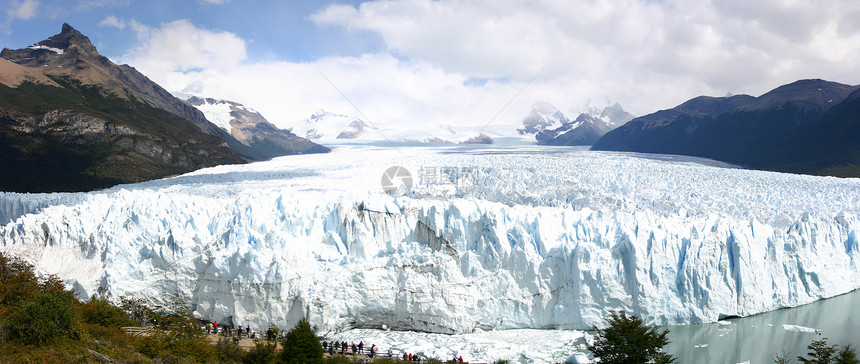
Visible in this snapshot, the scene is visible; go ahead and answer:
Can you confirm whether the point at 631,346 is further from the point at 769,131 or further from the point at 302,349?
the point at 769,131

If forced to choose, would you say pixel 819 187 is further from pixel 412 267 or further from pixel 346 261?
pixel 346 261

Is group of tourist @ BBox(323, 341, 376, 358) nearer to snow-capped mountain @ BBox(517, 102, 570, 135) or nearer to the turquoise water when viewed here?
the turquoise water

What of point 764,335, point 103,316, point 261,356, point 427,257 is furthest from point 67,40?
point 764,335

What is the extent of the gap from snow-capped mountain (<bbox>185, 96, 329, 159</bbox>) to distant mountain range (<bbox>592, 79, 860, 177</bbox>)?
71.5m

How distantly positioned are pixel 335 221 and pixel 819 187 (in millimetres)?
26018

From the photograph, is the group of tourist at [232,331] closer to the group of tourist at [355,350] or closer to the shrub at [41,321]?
the group of tourist at [355,350]

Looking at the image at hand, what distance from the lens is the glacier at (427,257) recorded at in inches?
707

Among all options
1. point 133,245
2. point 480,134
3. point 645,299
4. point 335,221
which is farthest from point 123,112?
point 480,134

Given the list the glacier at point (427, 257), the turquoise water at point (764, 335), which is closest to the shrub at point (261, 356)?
the glacier at point (427, 257)

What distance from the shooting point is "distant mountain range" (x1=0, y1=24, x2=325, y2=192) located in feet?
141

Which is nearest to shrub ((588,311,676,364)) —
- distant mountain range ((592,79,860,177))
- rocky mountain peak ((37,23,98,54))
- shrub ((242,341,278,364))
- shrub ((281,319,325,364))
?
shrub ((281,319,325,364))

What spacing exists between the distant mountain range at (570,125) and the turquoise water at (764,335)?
117615 millimetres

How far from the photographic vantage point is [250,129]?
120062mm

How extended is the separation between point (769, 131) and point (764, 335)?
68.0 meters
